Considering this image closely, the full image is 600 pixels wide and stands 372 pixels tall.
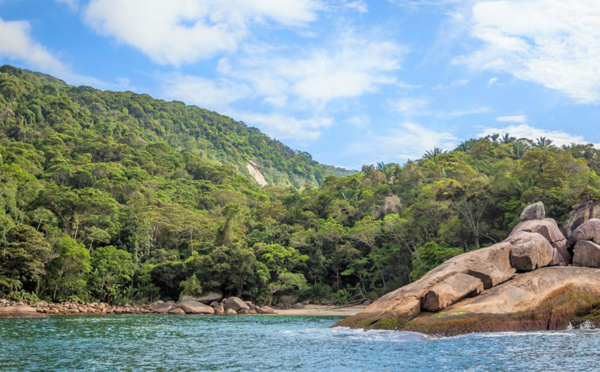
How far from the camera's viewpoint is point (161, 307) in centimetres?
4594

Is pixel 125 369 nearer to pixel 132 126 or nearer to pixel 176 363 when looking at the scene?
pixel 176 363

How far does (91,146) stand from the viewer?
86.5 meters

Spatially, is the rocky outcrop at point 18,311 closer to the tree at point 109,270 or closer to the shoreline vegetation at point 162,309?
the shoreline vegetation at point 162,309

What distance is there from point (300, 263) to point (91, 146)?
50.8m

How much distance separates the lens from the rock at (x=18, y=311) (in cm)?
3266

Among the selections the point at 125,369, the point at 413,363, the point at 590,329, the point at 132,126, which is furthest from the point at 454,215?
the point at 132,126

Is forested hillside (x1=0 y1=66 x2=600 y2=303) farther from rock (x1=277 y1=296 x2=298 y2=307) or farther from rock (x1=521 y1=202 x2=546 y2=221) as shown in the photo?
rock (x1=521 y1=202 x2=546 y2=221)

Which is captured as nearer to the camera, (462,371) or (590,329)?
(462,371)

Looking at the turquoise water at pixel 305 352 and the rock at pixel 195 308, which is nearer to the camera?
the turquoise water at pixel 305 352

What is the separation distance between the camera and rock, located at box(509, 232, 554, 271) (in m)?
23.2

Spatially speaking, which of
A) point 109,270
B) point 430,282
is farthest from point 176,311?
point 430,282

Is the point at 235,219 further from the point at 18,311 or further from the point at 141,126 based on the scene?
the point at 141,126

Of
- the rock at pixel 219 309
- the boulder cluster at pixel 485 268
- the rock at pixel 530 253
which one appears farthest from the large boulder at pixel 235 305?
the rock at pixel 530 253

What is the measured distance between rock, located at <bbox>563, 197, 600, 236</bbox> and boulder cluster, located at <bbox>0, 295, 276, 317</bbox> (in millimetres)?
28383
